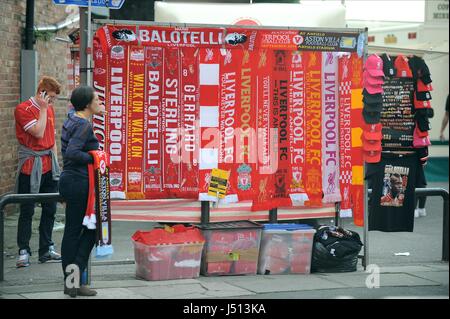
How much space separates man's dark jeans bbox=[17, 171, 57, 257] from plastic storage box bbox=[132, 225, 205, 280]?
132cm

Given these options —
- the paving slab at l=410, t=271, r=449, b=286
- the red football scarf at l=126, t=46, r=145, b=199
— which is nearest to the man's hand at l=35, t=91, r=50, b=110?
the red football scarf at l=126, t=46, r=145, b=199

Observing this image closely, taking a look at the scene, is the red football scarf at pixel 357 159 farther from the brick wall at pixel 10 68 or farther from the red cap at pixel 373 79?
the brick wall at pixel 10 68

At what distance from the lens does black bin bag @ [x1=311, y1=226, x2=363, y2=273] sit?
31.0ft

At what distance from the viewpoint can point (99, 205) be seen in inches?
320

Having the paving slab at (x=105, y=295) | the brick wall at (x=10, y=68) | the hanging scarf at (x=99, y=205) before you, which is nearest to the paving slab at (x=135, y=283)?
the paving slab at (x=105, y=295)

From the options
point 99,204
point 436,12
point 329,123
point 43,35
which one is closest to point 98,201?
point 99,204

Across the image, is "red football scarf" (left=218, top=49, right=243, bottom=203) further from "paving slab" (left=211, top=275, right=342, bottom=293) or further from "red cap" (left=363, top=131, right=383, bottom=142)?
"red cap" (left=363, top=131, right=383, bottom=142)

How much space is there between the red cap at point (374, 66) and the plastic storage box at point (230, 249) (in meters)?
2.00

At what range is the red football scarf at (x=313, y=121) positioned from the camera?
9617 mm

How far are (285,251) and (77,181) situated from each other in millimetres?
2426

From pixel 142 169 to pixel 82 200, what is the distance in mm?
1237

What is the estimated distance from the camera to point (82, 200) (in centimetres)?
812

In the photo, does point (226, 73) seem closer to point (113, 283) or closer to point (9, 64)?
point (113, 283)
